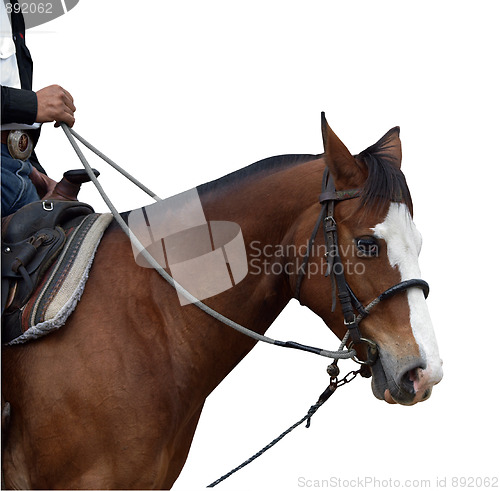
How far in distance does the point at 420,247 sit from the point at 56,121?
2.26 meters

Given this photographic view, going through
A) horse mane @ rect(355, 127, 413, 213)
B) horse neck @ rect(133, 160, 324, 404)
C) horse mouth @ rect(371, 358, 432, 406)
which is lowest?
horse mouth @ rect(371, 358, 432, 406)

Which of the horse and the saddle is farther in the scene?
the saddle

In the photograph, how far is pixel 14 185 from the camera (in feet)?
13.4

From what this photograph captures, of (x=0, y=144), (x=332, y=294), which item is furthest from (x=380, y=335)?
(x=0, y=144)

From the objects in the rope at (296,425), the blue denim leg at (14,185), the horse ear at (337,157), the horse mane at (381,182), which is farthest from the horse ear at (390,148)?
the blue denim leg at (14,185)

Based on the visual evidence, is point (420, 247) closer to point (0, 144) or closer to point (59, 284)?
point (59, 284)

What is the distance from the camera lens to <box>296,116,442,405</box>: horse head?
3459 mm

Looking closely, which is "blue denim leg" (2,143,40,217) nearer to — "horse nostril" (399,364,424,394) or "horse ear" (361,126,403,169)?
"horse ear" (361,126,403,169)

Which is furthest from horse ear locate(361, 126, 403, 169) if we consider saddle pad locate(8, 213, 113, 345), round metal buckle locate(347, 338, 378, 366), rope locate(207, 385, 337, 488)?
saddle pad locate(8, 213, 113, 345)

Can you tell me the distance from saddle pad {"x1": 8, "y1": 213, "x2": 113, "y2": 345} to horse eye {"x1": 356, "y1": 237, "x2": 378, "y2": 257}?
1.46 metres

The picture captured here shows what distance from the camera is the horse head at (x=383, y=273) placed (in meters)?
3.46

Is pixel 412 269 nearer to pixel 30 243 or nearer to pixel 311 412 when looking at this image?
pixel 311 412

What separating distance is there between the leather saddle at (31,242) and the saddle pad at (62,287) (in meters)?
0.06

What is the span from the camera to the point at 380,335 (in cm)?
356
